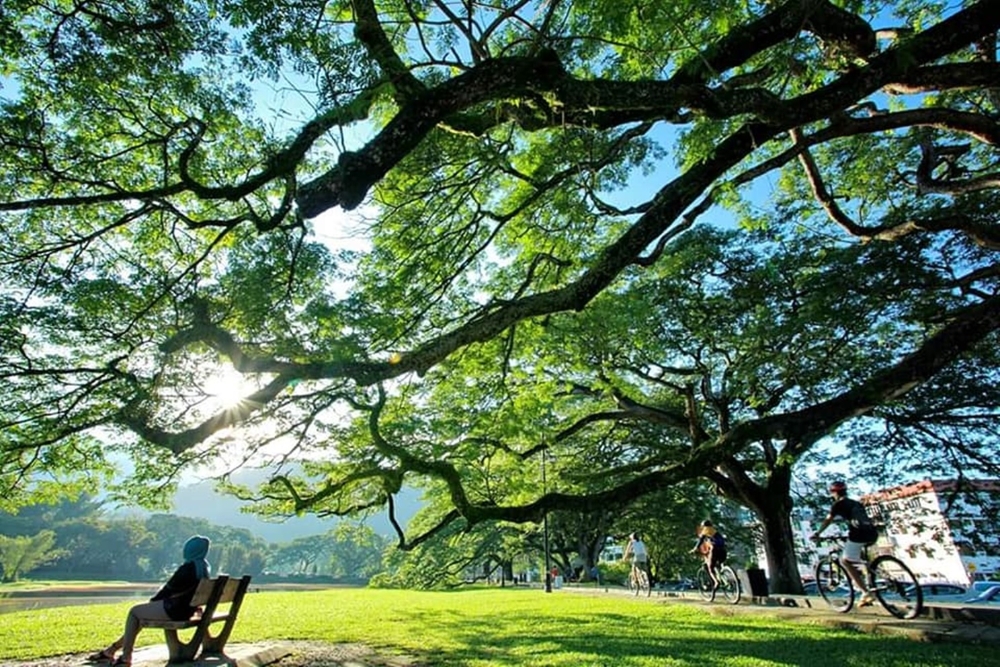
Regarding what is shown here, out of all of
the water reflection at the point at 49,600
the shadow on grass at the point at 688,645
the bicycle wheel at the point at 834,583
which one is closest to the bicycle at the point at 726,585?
the shadow on grass at the point at 688,645

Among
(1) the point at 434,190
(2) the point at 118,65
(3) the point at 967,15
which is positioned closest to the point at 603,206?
(1) the point at 434,190

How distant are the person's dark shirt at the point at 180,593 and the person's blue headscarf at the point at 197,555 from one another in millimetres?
36

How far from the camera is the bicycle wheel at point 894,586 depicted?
6.64m

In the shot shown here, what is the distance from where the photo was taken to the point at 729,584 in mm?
10977

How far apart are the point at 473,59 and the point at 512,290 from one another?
436cm

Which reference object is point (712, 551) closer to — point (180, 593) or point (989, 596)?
point (989, 596)

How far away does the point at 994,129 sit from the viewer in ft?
17.9

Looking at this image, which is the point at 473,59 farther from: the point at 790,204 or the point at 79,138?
the point at 790,204

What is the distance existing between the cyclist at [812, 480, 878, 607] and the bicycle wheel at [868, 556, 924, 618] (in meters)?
0.14

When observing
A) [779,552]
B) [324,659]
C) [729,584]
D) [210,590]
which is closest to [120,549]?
[779,552]

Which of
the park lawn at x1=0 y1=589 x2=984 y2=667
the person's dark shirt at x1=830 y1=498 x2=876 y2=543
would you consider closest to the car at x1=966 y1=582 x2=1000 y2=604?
the park lawn at x1=0 y1=589 x2=984 y2=667

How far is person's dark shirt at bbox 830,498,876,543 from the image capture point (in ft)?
22.7

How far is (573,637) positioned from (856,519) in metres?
4.20

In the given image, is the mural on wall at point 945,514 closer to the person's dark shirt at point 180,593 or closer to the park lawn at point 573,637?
the park lawn at point 573,637
